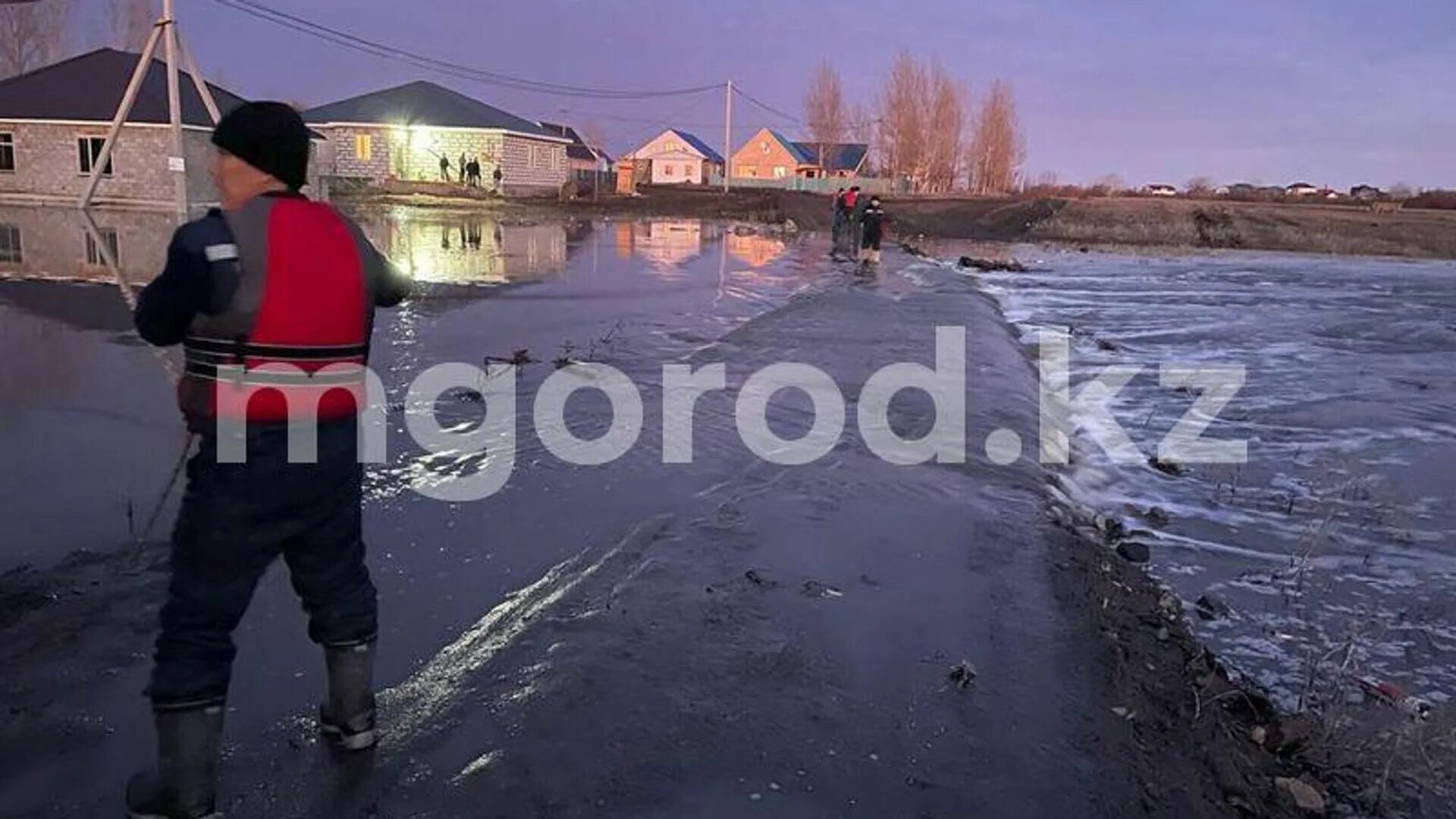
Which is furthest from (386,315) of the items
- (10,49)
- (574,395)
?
(10,49)

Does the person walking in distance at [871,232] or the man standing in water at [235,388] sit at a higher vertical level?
→ the person walking in distance at [871,232]

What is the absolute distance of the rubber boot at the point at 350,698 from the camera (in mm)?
3242

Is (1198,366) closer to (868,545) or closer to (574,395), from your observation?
(574,395)

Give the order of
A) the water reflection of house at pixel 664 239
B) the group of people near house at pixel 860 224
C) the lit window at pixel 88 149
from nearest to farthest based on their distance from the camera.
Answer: the water reflection of house at pixel 664 239 → the group of people near house at pixel 860 224 → the lit window at pixel 88 149

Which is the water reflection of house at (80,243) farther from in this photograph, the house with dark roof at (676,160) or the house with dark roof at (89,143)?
the house with dark roof at (676,160)

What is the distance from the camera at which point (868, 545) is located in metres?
5.70

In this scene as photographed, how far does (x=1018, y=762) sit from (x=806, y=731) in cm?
73

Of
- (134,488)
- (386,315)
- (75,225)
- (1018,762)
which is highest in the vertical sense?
(75,225)

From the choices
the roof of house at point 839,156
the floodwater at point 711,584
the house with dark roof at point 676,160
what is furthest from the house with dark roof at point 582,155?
the floodwater at point 711,584

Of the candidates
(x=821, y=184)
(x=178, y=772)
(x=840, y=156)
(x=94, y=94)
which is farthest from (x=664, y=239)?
(x=840, y=156)

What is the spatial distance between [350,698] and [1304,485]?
25.8ft

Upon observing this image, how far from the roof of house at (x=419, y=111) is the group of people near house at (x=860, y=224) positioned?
28430 mm

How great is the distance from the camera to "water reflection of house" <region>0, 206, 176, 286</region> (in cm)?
1571

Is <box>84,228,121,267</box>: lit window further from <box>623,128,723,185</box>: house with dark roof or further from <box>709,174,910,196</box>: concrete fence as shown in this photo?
<box>623,128,723,185</box>: house with dark roof
